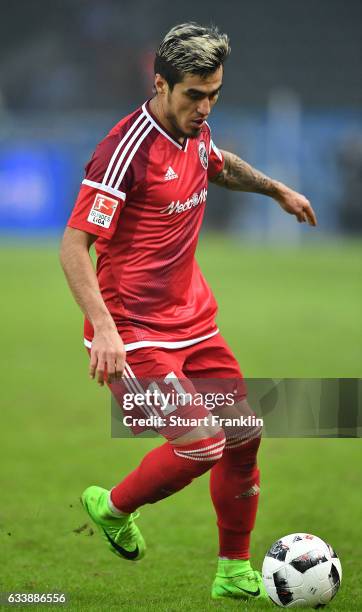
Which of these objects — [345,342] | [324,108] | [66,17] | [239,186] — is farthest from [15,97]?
[239,186]

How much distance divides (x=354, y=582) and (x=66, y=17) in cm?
3024

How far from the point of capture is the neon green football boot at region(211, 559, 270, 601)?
4.78 meters

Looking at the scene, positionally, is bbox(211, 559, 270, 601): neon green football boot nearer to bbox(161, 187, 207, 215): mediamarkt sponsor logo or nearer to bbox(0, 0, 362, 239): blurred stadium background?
bbox(161, 187, 207, 215): mediamarkt sponsor logo

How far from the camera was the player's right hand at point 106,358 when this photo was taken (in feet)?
13.7

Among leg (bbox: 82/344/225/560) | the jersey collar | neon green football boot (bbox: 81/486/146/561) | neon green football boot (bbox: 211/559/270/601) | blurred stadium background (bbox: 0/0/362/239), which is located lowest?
neon green football boot (bbox: 211/559/270/601)

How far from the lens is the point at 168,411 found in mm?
4531

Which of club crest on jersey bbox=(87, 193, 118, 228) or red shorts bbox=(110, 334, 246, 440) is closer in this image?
club crest on jersey bbox=(87, 193, 118, 228)

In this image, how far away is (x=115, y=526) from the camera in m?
4.88

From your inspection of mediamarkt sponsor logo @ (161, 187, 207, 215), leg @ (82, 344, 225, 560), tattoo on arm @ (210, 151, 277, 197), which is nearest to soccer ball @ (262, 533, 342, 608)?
leg @ (82, 344, 225, 560)

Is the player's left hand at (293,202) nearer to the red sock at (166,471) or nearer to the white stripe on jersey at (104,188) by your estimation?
the white stripe on jersey at (104,188)

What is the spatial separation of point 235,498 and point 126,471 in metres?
2.49

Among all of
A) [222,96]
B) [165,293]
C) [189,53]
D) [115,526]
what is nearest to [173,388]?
[165,293]

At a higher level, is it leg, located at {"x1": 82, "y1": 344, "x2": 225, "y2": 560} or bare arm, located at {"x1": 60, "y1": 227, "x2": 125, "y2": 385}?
bare arm, located at {"x1": 60, "y1": 227, "x2": 125, "y2": 385}

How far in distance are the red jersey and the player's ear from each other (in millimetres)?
125
